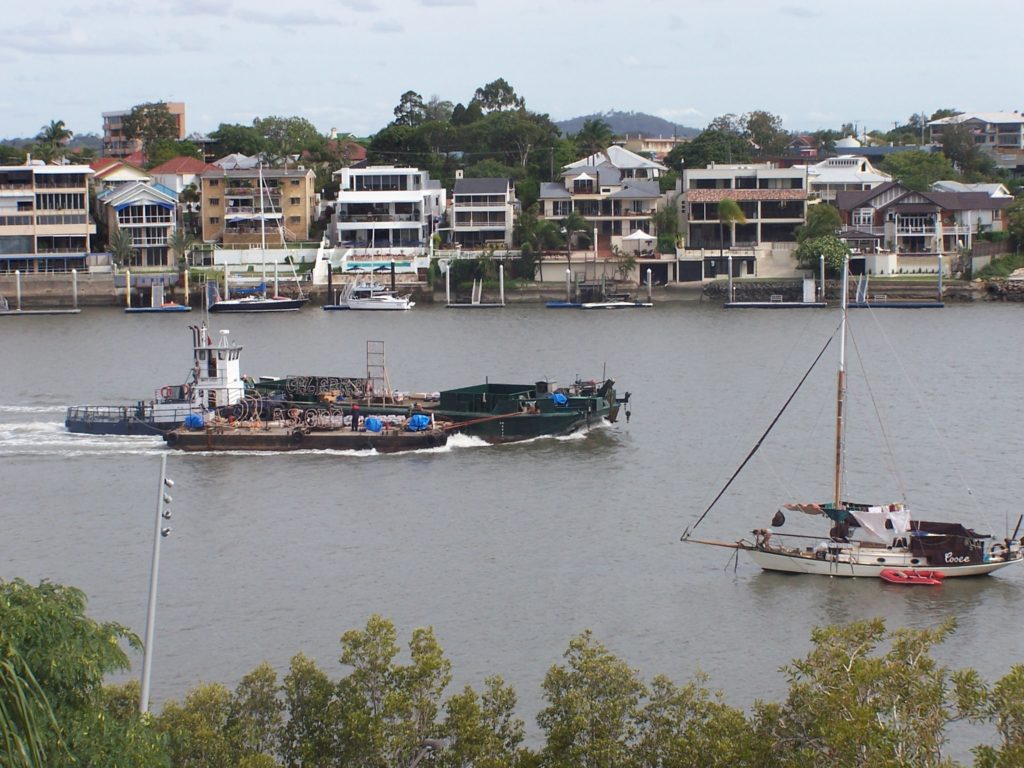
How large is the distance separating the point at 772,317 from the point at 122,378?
30.6 meters

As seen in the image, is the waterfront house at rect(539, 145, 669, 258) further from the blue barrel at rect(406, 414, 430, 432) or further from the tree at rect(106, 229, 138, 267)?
the blue barrel at rect(406, 414, 430, 432)

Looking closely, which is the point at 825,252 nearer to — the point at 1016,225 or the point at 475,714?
the point at 1016,225

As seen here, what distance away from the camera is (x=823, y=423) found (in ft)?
126

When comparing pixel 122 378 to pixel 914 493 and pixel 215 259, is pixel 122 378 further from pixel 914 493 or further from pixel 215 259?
pixel 215 259

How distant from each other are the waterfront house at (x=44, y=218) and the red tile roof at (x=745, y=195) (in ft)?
106

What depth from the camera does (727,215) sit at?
7606 cm

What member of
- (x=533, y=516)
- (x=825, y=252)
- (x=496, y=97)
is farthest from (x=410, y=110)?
(x=533, y=516)

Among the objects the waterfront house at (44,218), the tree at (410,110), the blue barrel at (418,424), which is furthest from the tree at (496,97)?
the blue barrel at (418,424)

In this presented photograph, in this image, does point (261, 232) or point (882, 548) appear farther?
point (261, 232)

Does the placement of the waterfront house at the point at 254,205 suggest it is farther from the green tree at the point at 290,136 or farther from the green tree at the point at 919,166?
the green tree at the point at 919,166

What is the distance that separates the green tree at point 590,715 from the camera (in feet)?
47.2

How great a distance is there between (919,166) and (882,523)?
75618 millimetres

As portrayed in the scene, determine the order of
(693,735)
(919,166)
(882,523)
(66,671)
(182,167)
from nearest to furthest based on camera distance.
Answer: (66,671) → (693,735) → (882,523) → (182,167) → (919,166)

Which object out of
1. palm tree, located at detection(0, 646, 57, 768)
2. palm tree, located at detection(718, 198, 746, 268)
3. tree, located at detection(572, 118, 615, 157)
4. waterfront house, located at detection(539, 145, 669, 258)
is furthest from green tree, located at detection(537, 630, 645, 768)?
tree, located at detection(572, 118, 615, 157)
